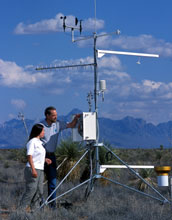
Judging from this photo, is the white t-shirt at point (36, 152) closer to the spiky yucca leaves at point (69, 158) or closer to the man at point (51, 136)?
the man at point (51, 136)

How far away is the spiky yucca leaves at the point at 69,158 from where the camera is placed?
12.7 m

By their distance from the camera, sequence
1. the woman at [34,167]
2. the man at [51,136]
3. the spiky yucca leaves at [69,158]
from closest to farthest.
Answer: the woman at [34,167] < the man at [51,136] < the spiky yucca leaves at [69,158]

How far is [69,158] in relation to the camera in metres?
12.9

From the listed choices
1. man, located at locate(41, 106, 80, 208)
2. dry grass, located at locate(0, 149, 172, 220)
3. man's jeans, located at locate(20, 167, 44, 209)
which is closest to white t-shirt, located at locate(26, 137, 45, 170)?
man's jeans, located at locate(20, 167, 44, 209)

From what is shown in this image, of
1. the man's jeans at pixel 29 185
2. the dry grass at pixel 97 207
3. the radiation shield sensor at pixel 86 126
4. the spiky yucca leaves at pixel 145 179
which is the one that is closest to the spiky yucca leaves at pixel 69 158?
the dry grass at pixel 97 207

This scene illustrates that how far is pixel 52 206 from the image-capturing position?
8.13 m

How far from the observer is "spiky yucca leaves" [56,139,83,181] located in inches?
501

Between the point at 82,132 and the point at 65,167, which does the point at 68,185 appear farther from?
the point at 82,132

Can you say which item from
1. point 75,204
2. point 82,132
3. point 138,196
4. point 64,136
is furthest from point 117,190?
point 64,136

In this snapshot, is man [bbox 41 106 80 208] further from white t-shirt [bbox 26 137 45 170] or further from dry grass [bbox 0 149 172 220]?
white t-shirt [bbox 26 137 45 170]

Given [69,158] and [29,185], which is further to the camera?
[69,158]

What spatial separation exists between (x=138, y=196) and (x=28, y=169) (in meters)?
3.53

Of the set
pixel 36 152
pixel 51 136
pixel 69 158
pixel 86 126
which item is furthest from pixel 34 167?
pixel 69 158

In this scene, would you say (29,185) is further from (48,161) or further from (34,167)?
(48,161)
